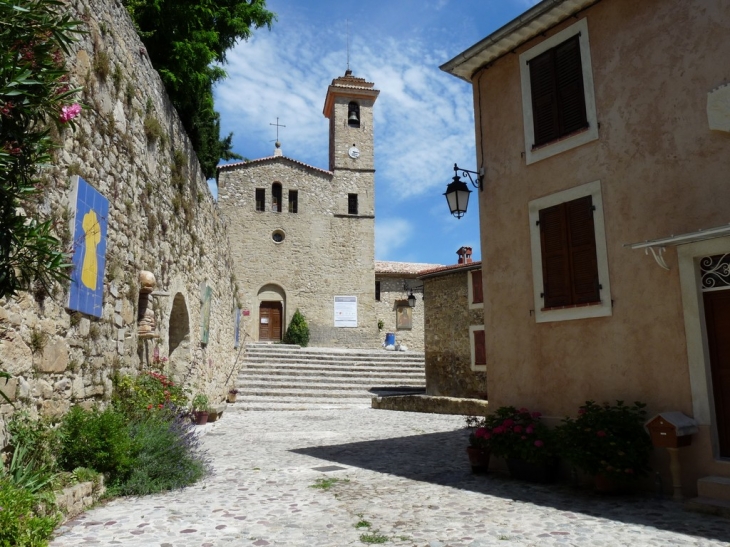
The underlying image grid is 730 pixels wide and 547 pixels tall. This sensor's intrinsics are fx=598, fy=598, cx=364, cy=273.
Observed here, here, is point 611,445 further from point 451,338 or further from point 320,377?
point 320,377

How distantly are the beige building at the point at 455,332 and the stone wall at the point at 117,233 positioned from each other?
360 inches

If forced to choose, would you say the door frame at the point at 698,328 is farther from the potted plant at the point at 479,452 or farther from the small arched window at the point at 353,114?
the small arched window at the point at 353,114

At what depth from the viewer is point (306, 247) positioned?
96.9 feet

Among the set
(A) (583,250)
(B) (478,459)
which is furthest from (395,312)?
(A) (583,250)

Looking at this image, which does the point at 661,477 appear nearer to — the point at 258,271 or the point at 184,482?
the point at 184,482

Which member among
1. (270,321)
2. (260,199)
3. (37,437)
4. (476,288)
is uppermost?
(260,199)

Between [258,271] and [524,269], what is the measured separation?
22679mm

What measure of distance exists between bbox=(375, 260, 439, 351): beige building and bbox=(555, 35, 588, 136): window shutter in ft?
79.8

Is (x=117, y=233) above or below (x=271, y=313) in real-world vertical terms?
below

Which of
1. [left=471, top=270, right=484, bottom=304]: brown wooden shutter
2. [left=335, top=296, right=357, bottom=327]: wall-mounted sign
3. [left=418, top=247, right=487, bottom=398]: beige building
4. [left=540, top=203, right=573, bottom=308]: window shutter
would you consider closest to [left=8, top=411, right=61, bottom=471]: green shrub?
[left=540, top=203, right=573, bottom=308]: window shutter

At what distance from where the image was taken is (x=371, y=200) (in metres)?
31.1

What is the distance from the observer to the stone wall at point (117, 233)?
16.3 feet

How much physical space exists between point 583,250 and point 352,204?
25.0 meters

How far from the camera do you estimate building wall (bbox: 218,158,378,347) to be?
94.5ft
